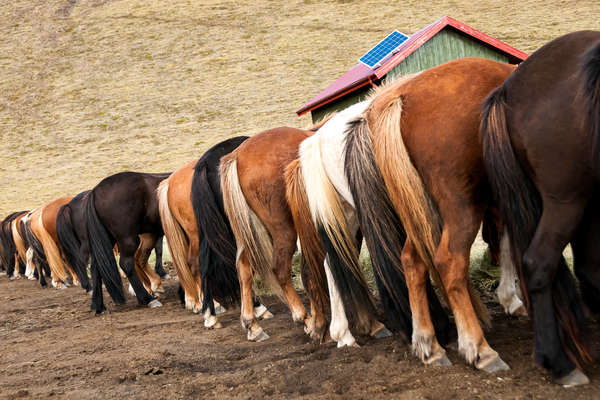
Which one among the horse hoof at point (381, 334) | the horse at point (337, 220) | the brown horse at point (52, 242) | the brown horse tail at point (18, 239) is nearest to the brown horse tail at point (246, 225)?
the horse at point (337, 220)

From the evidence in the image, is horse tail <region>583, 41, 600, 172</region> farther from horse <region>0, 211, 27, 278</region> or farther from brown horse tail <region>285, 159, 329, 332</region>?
horse <region>0, 211, 27, 278</region>

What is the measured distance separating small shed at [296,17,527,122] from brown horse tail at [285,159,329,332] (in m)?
5.33

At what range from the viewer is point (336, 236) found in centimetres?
382

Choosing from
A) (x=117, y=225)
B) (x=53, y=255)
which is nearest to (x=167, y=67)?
(x=53, y=255)

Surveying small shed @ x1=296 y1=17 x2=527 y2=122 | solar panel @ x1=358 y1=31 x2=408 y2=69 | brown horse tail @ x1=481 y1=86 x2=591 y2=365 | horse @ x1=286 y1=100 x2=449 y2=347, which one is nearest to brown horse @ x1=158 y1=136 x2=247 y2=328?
horse @ x1=286 y1=100 x2=449 y2=347

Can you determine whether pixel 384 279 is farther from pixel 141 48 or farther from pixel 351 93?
pixel 141 48

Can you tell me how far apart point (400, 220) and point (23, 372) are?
3.66 m

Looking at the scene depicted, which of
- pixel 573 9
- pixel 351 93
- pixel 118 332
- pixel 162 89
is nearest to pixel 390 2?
pixel 573 9

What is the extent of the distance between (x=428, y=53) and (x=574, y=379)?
319 inches

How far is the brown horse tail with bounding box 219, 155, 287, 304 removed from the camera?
4785mm

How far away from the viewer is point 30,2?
52594 mm

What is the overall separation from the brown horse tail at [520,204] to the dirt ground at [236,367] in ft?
0.98

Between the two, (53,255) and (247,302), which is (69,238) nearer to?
(53,255)

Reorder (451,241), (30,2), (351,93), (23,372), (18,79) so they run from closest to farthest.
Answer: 1. (451,241)
2. (23,372)
3. (351,93)
4. (18,79)
5. (30,2)
